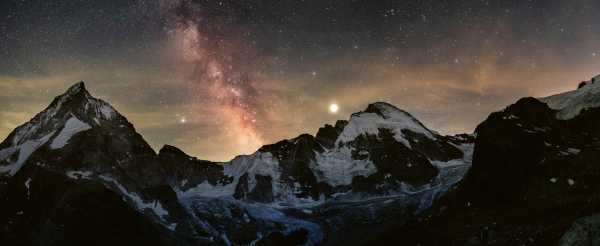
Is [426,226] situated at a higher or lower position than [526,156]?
lower

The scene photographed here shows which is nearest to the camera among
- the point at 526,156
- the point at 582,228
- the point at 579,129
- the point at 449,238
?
the point at 582,228

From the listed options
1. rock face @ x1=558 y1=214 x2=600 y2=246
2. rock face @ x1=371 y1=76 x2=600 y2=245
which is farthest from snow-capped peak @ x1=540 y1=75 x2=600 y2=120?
rock face @ x1=558 y1=214 x2=600 y2=246

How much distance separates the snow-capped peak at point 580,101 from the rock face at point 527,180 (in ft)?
1.23

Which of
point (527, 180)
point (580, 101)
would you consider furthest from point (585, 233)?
point (580, 101)

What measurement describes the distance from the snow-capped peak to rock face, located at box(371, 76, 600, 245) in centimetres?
37

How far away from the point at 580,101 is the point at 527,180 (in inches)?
1754

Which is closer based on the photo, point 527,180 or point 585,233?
point 585,233

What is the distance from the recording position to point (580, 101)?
139 m

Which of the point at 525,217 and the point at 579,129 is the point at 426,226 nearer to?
the point at 525,217

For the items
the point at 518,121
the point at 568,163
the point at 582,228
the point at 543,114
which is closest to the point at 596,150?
the point at 568,163

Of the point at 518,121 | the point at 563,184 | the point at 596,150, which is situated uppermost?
the point at 518,121

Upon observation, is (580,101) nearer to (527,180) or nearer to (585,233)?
(527,180)

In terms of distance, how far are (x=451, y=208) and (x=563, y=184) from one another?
34.5 metres

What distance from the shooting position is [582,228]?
37594mm
